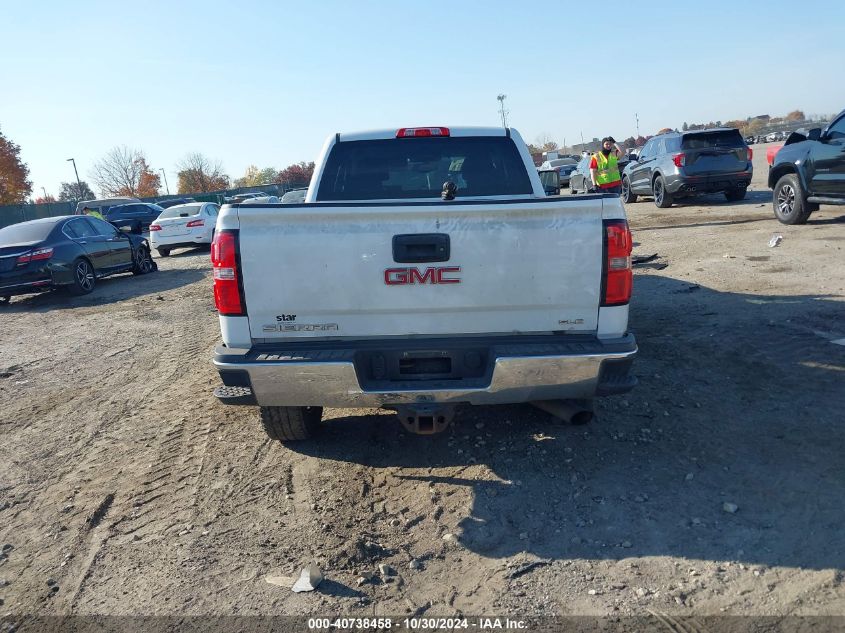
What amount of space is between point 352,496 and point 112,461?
1859 millimetres

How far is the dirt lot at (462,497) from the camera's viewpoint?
2.81 metres

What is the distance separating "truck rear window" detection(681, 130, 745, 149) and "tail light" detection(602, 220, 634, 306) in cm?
1358

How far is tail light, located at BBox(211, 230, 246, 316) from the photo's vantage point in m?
3.26

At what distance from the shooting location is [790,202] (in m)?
11.3

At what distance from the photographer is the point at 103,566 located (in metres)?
3.13

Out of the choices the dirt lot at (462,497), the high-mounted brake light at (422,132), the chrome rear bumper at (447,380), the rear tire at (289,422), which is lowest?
the dirt lot at (462,497)

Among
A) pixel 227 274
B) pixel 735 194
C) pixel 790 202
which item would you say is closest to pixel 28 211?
pixel 735 194

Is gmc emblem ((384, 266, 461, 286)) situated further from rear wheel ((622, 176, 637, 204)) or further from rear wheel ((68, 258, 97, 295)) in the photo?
rear wheel ((622, 176, 637, 204))

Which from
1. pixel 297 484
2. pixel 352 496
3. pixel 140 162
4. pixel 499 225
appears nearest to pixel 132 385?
pixel 297 484

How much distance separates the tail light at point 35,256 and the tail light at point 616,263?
34.8 ft

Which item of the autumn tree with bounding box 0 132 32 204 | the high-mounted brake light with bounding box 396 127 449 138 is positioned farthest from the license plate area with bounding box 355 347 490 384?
the autumn tree with bounding box 0 132 32 204

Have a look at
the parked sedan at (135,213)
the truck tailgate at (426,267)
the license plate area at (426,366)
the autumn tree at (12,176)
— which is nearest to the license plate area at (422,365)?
the license plate area at (426,366)

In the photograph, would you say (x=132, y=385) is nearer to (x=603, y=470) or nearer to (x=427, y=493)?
(x=427, y=493)

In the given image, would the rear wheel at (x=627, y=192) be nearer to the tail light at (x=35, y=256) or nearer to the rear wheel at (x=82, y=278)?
the rear wheel at (x=82, y=278)
